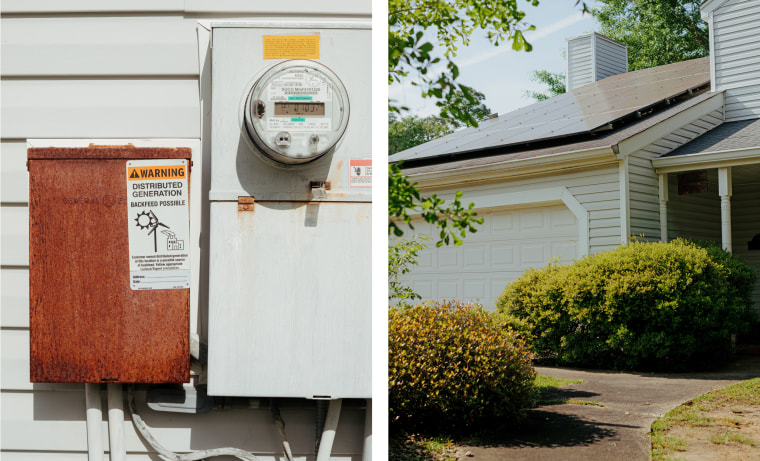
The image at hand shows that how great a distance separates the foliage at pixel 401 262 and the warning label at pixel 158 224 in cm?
167

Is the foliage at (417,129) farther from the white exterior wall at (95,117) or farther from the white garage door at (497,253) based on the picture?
the white exterior wall at (95,117)

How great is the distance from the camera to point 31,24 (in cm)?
123

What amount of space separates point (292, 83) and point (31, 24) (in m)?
0.63

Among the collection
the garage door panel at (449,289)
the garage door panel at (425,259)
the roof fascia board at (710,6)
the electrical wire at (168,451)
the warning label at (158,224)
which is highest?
the roof fascia board at (710,6)

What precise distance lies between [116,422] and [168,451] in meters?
0.12

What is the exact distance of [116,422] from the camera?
1161 millimetres

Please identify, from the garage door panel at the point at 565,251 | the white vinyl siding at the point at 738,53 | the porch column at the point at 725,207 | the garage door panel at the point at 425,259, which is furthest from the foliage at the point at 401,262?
the white vinyl siding at the point at 738,53

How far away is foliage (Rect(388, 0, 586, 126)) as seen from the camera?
5.77 ft

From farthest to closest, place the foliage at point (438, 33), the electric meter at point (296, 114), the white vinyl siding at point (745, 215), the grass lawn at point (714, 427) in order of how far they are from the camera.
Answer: the white vinyl siding at point (745, 215) < the grass lawn at point (714, 427) < the foliage at point (438, 33) < the electric meter at point (296, 114)

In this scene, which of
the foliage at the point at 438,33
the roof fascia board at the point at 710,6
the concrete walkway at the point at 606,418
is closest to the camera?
the foliage at the point at 438,33

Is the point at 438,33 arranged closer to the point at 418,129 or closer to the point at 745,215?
the point at 418,129

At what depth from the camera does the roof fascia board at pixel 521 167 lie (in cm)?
269

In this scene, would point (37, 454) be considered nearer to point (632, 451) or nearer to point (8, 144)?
point (8, 144)

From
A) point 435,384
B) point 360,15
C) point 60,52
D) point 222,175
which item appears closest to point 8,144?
point 60,52
